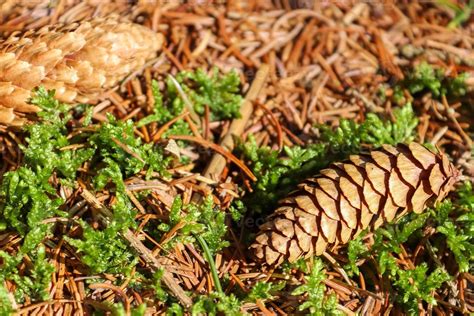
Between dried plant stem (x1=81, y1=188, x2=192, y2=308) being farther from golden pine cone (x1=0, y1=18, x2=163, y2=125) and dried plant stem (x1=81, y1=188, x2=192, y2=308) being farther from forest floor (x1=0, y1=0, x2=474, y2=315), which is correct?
golden pine cone (x1=0, y1=18, x2=163, y2=125)

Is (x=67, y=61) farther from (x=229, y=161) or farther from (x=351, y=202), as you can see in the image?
(x=351, y=202)

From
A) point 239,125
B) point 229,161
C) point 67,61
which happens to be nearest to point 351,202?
point 229,161

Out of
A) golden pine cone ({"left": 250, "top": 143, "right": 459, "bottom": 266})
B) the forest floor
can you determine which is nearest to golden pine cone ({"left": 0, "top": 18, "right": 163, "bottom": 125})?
the forest floor

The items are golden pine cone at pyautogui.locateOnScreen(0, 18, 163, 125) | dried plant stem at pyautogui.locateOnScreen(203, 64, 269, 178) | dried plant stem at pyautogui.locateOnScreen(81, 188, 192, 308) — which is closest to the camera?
dried plant stem at pyautogui.locateOnScreen(81, 188, 192, 308)

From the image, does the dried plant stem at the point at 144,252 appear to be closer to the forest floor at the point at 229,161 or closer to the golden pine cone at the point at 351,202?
the forest floor at the point at 229,161

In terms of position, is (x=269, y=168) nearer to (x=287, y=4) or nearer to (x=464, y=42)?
(x=287, y=4)

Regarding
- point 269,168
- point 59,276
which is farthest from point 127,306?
point 269,168
